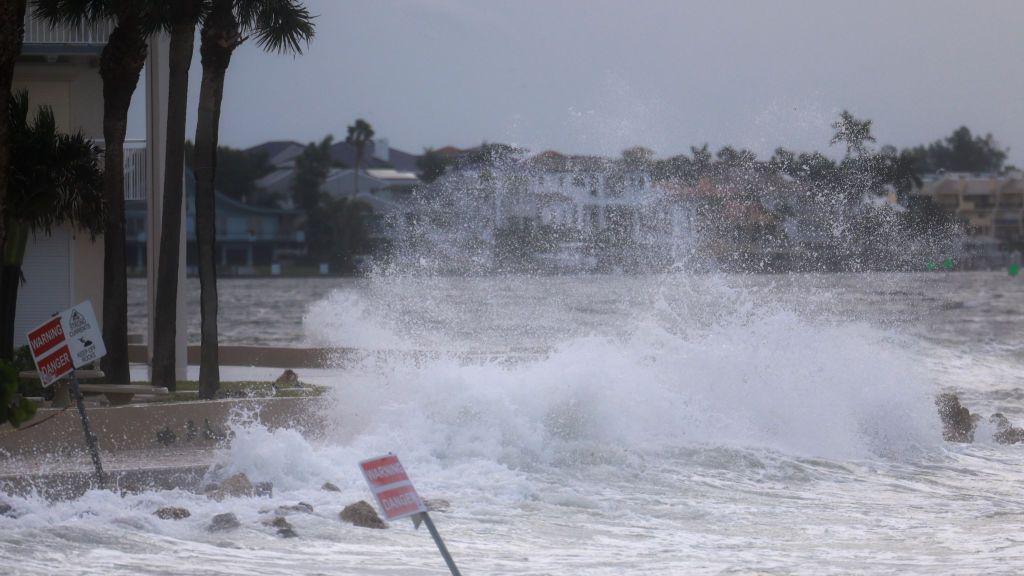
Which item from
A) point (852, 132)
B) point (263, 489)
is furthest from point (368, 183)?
point (263, 489)

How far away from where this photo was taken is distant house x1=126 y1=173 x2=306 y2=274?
92625 mm

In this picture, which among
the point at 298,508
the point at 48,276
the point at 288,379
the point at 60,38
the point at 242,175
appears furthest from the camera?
the point at 242,175

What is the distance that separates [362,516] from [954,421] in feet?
34.7

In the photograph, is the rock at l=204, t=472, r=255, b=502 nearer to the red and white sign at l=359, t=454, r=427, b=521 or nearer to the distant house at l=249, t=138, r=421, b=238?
the red and white sign at l=359, t=454, r=427, b=521

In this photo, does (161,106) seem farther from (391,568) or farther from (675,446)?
(391,568)

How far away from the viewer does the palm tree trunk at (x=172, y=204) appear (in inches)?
626

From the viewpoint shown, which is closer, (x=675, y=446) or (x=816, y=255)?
(x=675, y=446)

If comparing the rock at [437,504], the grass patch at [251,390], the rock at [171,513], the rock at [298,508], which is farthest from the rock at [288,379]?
the rock at [171,513]

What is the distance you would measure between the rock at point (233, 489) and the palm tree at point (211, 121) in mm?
3588

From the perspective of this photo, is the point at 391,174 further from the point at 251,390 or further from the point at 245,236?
the point at 251,390

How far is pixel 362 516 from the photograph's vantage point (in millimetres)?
11055

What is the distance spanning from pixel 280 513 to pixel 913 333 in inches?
1620

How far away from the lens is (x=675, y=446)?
1568 cm

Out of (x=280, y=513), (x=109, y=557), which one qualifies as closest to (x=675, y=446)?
(x=280, y=513)
